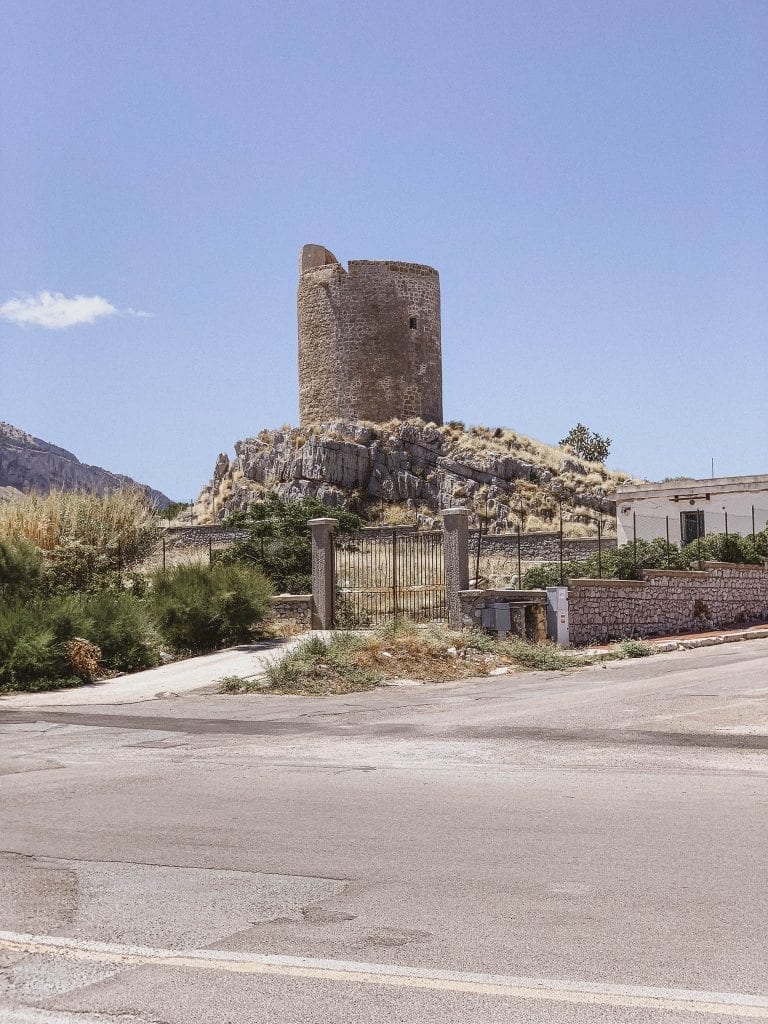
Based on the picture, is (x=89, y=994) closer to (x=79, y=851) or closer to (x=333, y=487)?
(x=79, y=851)

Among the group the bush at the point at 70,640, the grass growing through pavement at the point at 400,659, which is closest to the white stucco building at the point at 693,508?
the grass growing through pavement at the point at 400,659

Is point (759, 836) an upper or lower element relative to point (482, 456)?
lower

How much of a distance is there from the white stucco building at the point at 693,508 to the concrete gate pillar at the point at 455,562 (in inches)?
742

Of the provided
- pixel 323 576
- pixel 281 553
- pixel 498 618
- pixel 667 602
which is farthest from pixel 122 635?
pixel 667 602

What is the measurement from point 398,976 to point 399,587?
60.8 feet

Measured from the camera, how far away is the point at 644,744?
10836 millimetres

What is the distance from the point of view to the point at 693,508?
135 ft

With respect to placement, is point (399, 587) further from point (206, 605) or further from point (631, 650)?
point (631, 650)

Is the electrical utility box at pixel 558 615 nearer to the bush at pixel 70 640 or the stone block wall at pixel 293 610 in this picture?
the stone block wall at pixel 293 610

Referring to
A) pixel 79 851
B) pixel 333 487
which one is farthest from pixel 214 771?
pixel 333 487

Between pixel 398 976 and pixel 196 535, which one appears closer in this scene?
pixel 398 976

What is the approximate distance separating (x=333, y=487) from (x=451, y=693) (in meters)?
40.5

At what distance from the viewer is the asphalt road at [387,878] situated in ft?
13.6

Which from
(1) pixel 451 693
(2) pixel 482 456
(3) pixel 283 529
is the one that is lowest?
(1) pixel 451 693
